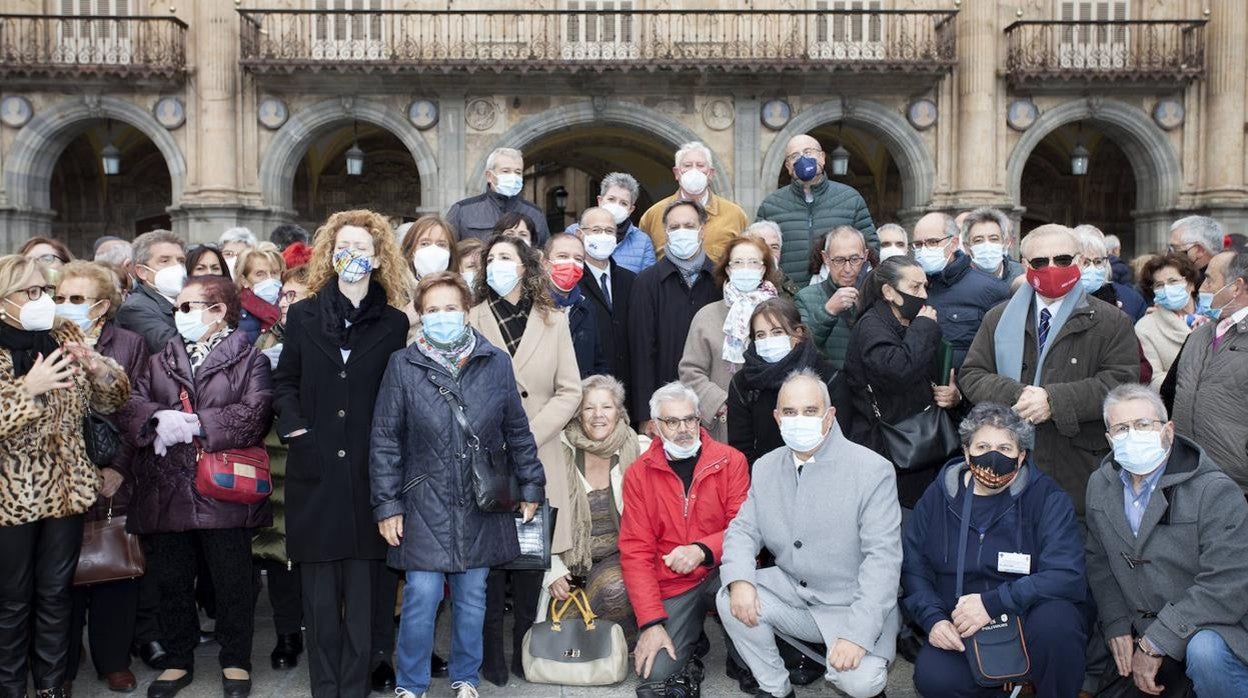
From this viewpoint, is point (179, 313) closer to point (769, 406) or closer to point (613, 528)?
point (613, 528)

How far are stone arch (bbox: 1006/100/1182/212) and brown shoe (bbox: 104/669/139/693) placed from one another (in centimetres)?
1748

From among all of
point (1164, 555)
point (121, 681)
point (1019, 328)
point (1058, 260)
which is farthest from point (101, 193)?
point (1164, 555)

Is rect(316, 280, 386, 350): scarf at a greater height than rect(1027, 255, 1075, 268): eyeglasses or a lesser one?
lesser

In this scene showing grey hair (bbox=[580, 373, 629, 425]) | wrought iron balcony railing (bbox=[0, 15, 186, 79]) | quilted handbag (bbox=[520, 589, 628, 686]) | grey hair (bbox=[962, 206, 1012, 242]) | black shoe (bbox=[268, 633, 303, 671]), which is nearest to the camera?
quilted handbag (bbox=[520, 589, 628, 686])

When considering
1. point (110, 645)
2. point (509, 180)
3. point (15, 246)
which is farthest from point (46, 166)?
point (110, 645)

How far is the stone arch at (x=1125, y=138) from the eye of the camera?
64.5 ft

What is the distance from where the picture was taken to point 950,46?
19031 mm

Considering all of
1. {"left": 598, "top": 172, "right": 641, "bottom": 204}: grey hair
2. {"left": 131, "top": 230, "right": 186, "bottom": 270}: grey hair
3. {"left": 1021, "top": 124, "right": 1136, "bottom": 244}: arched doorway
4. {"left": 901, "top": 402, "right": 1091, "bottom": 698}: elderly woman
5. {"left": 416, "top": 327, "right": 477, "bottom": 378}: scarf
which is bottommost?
{"left": 901, "top": 402, "right": 1091, "bottom": 698}: elderly woman

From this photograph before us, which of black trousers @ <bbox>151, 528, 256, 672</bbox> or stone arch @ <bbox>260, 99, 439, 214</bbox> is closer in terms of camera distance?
black trousers @ <bbox>151, 528, 256, 672</bbox>

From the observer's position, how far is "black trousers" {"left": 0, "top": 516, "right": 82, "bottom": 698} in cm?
497

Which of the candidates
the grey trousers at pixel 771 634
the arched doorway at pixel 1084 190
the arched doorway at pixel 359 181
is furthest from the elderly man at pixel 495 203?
the arched doorway at pixel 1084 190

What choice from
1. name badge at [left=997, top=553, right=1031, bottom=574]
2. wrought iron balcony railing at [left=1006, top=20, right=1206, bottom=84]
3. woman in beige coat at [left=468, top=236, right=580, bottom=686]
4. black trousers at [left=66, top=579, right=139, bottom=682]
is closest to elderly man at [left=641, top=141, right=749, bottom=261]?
woman in beige coat at [left=468, top=236, right=580, bottom=686]

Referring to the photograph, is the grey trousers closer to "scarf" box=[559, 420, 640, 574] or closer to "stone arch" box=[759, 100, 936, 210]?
"scarf" box=[559, 420, 640, 574]

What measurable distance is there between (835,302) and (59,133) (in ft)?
57.7
